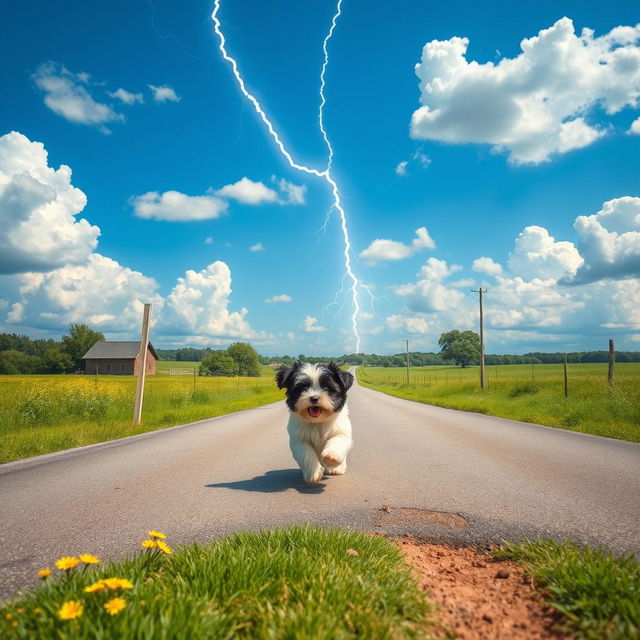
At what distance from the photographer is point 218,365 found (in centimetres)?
10825

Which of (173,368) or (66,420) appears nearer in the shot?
(66,420)

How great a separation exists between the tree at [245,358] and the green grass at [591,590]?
11517 cm

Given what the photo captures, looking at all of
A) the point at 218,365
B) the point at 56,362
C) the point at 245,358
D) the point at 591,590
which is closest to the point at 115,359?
the point at 56,362

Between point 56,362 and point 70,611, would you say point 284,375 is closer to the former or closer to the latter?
point 70,611

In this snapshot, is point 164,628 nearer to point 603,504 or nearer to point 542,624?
point 542,624

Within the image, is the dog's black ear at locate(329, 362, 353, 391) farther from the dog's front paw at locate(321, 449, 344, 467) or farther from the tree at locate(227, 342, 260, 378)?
the tree at locate(227, 342, 260, 378)

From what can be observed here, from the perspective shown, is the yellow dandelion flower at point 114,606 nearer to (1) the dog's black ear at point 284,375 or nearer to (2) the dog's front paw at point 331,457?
(2) the dog's front paw at point 331,457

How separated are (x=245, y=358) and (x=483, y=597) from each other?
391 ft

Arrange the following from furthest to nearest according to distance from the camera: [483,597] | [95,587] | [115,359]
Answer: [115,359] < [483,597] < [95,587]

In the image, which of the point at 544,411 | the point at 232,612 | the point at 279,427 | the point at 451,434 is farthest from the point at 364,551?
the point at 544,411

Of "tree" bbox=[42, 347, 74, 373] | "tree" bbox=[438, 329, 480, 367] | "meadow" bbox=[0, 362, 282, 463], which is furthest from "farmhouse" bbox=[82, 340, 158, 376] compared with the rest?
"tree" bbox=[438, 329, 480, 367]

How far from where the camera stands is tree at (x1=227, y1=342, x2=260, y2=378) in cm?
11819

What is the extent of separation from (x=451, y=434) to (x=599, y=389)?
12.4 m

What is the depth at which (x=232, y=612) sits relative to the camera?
2230mm
